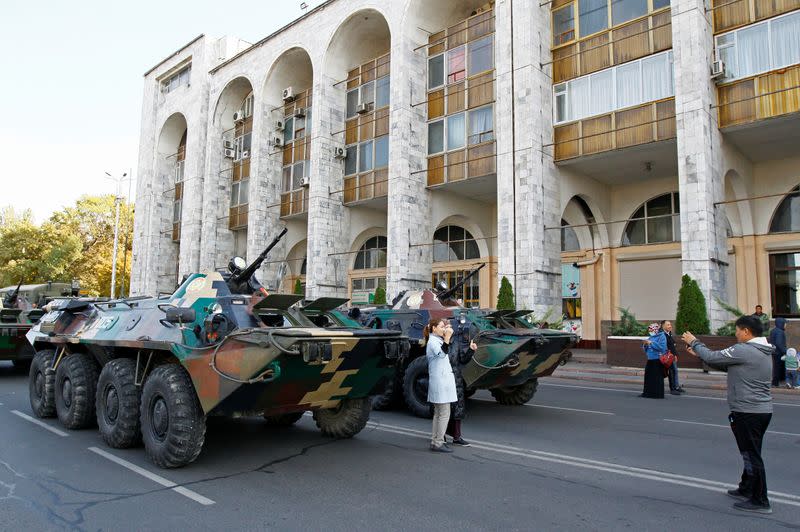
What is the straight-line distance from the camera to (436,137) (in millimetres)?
23625

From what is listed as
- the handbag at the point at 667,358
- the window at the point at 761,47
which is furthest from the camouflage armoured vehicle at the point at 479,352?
the window at the point at 761,47

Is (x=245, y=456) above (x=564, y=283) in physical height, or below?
below

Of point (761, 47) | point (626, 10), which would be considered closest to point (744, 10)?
point (761, 47)

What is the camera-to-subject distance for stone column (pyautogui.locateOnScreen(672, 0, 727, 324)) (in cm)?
1638

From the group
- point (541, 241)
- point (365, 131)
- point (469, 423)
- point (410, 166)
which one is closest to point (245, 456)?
point (469, 423)

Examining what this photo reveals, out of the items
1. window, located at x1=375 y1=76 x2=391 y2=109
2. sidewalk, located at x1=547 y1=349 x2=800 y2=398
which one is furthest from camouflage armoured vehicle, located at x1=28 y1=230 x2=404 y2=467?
window, located at x1=375 y1=76 x2=391 y2=109

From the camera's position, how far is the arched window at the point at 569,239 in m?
23.7

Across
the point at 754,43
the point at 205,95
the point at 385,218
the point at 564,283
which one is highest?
the point at 205,95

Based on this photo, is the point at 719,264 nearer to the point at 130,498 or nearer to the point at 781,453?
the point at 781,453

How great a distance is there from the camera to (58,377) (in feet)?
27.3

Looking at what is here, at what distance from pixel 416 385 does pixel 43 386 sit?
18.2 feet

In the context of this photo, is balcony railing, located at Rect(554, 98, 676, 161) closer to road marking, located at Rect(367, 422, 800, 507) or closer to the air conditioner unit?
the air conditioner unit

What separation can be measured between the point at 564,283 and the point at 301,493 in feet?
66.1

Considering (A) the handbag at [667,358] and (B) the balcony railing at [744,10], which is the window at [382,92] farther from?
(A) the handbag at [667,358]
